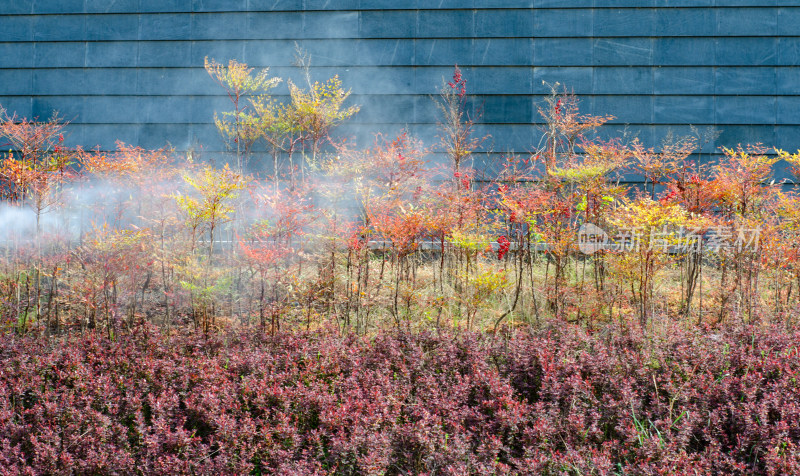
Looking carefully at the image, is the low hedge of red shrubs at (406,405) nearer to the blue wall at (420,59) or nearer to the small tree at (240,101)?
the small tree at (240,101)

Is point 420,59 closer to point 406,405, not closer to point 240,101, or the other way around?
point 240,101

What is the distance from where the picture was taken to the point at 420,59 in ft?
51.7

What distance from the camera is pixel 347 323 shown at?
7.00 m

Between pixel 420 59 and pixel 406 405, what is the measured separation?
1327 centimetres

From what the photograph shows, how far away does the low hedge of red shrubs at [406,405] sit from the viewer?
3.46 metres

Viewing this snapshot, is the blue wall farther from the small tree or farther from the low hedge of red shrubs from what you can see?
the low hedge of red shrubs

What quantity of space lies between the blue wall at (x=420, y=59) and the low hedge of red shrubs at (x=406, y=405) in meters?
11.4

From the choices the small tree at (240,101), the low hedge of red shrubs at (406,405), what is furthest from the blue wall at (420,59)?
the low hedge of red shrubs at (406,405)

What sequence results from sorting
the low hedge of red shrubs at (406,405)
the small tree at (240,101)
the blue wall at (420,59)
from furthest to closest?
the blue wall at (420,59)
the small tree at (240,101)
the low hedge of red shrubs at (406,405)

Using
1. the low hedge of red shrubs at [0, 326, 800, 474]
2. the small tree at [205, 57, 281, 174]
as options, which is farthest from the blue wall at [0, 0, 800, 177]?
the low hedge of red shrubs at [0, 326, 800, 474]

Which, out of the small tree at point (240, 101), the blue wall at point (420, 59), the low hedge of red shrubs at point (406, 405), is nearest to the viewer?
the low hedge of red shrubs at point (406, 405)

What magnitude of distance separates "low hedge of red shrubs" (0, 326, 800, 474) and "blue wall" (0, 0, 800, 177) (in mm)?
11381

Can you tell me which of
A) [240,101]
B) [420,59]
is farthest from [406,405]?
[240,101]

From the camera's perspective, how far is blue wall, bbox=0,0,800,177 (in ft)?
49.6
